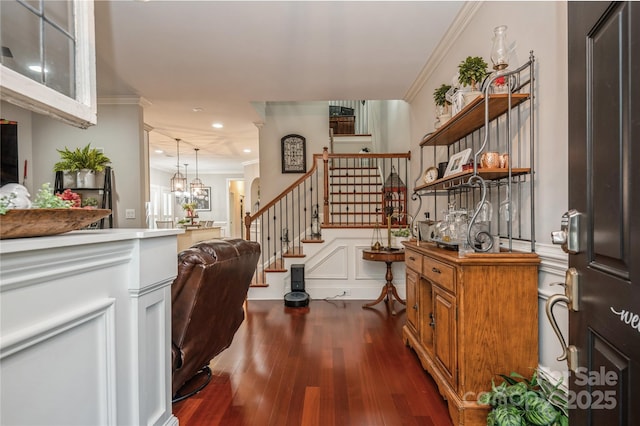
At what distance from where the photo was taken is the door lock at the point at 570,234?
812 millimetres

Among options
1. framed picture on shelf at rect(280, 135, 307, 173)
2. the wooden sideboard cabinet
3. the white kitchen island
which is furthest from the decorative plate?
framed picture on shelf at rect(280, 135, 307, 173)

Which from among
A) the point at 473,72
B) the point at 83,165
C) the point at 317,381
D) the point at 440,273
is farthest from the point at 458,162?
the point at 83,165

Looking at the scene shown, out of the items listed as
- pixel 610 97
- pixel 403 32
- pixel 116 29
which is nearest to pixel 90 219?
pixel 610 97

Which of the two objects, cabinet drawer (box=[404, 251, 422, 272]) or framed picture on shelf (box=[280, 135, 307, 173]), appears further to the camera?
framed picture on shelf (box=[280, 135, 307, 173])

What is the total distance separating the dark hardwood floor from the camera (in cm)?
186

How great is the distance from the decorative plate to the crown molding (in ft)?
9.20

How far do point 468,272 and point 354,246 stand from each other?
117 inches

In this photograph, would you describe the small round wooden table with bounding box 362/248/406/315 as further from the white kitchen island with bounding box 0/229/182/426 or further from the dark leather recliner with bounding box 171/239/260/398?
the white kitchen island with bounding box 0/229/182/426

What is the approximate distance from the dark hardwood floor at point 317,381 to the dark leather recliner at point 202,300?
0.30m

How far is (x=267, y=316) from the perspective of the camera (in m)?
3.77

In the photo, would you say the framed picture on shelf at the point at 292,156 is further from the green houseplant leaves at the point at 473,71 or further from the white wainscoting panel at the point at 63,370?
the white wainscoting panel at the point at 63,370

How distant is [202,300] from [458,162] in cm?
190

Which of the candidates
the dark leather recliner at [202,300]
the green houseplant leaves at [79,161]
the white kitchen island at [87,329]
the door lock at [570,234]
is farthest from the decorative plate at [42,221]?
the green houseplant leaves at [79,161]

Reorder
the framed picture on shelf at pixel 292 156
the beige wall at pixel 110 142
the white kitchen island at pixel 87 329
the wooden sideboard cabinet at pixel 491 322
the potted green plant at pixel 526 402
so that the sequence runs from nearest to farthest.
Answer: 1. the white kitchen island at pixel 87 329
2. the potted green plant at pixel 526 402
3. the wooden sideboard cabinet at pixel 491 322
4. the beige wall at pixel 110 142
5. the framed picture on shelf at pixel 292 156
